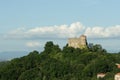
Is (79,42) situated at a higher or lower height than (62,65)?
higher

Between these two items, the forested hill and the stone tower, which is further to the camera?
the stone tower

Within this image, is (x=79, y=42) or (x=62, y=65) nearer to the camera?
(x=62, y=65)

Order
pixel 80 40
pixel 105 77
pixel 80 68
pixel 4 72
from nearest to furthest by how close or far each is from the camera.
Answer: pixel 105 77, pixel 80 68, pixel 4 72, pixel 80 40

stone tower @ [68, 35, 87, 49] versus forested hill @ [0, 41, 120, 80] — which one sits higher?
stone tower @ [68, 35, 87, 49]

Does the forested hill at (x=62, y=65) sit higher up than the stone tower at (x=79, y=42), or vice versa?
the stone tower at (x=79, y=42)

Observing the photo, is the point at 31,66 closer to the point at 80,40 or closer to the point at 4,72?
the point at 4,72

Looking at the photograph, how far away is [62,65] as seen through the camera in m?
81.2

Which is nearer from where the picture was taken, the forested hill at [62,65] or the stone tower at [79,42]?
the forested hill at [62,65]

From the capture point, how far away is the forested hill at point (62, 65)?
253ft

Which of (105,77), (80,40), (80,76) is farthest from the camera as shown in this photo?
(80,40)

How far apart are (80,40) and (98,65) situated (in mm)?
16966

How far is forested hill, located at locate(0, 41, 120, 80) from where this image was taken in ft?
253

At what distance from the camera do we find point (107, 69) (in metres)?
78.7

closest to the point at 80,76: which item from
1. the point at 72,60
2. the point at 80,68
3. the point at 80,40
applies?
the point at 80,68
